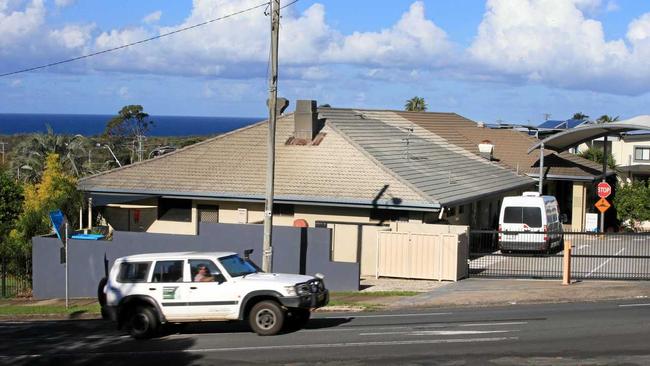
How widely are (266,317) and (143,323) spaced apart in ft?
8.56

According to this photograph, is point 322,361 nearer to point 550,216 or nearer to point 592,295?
point 592,295

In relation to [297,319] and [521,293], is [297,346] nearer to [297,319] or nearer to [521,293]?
[297,319]

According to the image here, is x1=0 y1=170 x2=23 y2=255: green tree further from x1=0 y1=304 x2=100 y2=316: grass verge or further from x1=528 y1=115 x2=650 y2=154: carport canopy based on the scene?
x1=528 y1=115 x2=650 y2=154: carport canopy

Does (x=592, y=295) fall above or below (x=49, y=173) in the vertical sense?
below

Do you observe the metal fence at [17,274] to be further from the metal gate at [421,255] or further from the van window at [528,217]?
the van window at [528,217]

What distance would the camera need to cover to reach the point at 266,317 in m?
17.3

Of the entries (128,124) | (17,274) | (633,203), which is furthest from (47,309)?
(128,124)

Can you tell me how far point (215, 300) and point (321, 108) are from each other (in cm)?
2266

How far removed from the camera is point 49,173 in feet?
115

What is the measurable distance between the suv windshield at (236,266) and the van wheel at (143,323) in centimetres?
178

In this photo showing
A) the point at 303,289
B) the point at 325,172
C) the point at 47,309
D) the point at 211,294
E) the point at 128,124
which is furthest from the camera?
the point at 128,124

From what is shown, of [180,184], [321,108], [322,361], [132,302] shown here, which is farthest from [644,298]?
[321,108]

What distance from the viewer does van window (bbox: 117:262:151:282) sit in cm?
1803

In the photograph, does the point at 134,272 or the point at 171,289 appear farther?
the point at 134,272
